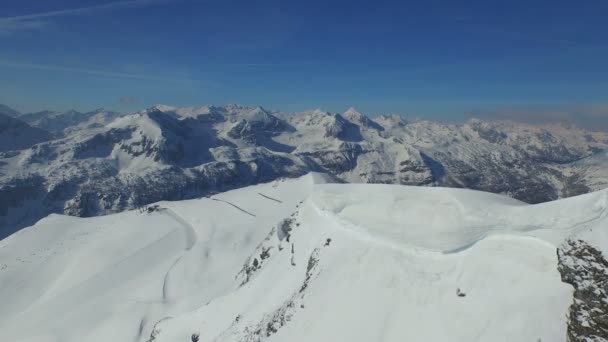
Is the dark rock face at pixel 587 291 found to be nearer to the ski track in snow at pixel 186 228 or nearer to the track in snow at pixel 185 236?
the track in snow at pixel 185 236

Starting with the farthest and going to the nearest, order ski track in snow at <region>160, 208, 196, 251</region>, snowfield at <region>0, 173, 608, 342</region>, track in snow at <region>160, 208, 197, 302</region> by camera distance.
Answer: ski track in snow at <region>160, 208, 196, 251</region> < track in snow at <region>160, 208, 197, 302</region> < snowfield at <region>0, 173, 608, 342</region>

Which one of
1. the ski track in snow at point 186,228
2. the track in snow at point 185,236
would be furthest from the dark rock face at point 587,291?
the ski track in snow at point 186,228

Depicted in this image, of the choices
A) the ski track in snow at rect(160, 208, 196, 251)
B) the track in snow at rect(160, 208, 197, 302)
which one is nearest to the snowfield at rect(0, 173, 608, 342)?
the track in snow at rect(160, 208, 197, 302)

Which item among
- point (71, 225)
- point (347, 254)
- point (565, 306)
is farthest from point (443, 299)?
point (71, 225)

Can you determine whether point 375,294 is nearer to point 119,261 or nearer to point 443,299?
point 443,299

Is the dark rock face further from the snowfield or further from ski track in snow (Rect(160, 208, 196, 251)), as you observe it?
ski track in snow (Rect(160, 208, 196, 251))

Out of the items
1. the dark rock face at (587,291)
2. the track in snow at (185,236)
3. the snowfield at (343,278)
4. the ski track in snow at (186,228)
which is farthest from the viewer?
the ski track in snow at (186,228)
